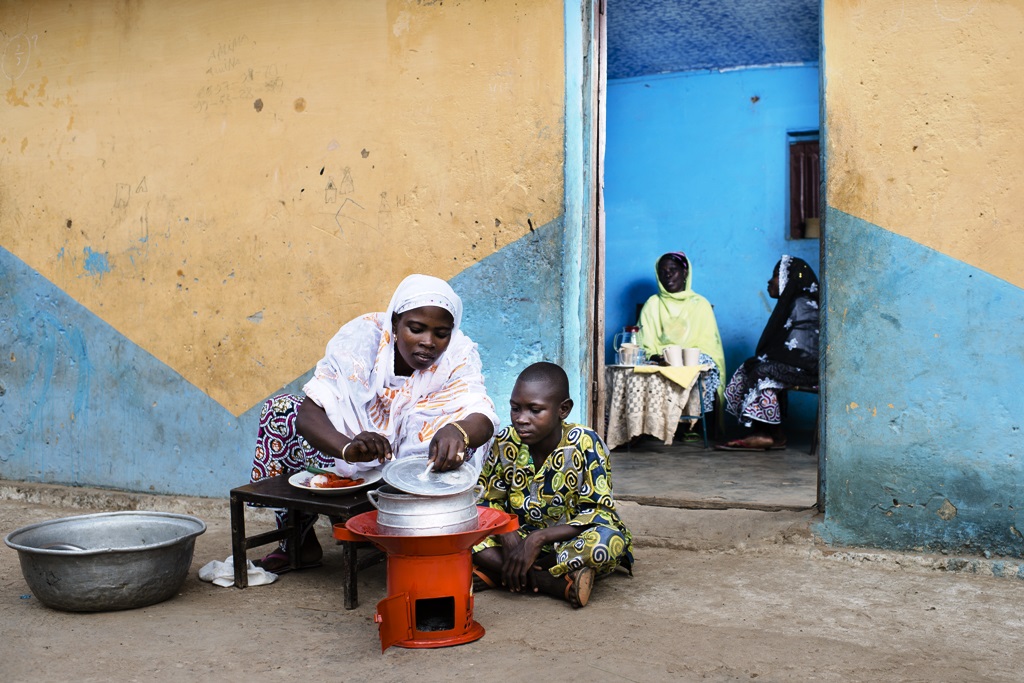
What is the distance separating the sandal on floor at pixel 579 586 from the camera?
3.20 meters

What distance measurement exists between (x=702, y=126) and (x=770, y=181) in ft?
2.62

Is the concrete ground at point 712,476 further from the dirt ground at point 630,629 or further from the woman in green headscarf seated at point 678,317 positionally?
the woman in green headscarf seated at point 678,317

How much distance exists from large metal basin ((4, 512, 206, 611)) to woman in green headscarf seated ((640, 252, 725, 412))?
4.95m

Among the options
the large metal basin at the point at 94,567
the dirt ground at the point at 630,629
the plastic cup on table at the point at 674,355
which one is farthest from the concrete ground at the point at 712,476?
the large metal basin at the point at 94,567

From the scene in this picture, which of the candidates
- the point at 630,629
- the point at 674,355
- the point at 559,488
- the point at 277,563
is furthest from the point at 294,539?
the point at 674,355

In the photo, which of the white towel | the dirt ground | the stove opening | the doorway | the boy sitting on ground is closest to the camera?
the dirt ground

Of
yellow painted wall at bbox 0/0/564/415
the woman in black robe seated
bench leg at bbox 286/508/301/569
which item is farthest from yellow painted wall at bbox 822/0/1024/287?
the woman in black robe seated

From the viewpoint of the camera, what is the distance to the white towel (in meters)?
3.50

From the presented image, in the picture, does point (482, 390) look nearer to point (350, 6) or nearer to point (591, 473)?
point (591, 473)

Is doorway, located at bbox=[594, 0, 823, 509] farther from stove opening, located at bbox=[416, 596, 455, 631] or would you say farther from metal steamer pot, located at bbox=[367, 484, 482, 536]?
metal steamer pot, located at bbox=[367, 484, 482, 536]

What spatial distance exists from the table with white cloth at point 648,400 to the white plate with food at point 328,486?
11.5 ft

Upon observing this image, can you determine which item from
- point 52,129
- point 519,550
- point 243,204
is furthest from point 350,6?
point 519,550

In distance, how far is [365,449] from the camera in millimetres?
3064

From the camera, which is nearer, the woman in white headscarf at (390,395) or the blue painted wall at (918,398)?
the woman in white headscarf at (390,395)
